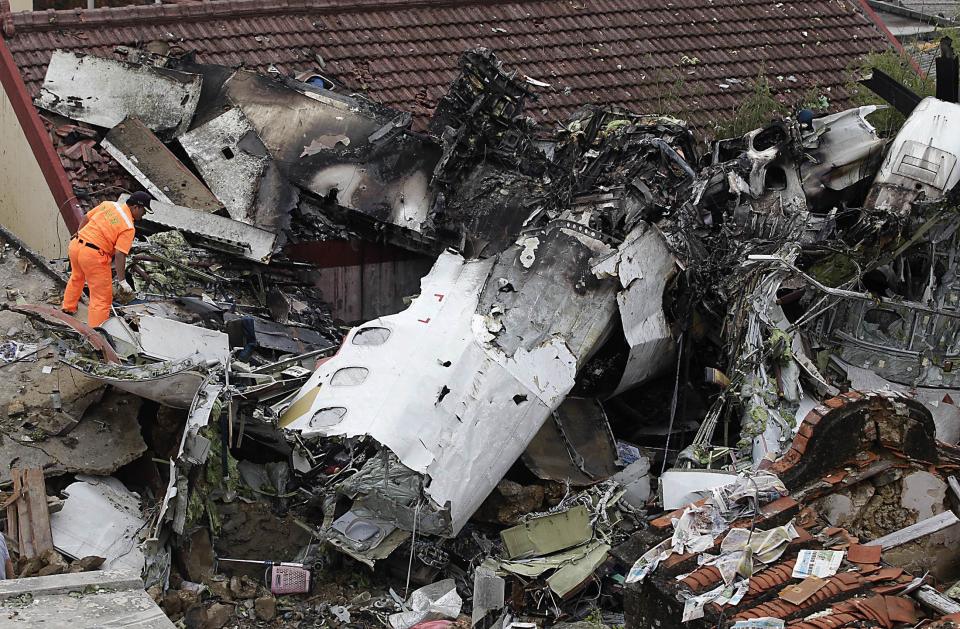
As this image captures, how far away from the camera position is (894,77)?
17.2 m

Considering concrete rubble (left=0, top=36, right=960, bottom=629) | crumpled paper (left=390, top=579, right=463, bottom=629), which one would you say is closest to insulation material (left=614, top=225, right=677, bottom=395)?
concrete rubble (left=0, top=36, right=960, bottom=629)

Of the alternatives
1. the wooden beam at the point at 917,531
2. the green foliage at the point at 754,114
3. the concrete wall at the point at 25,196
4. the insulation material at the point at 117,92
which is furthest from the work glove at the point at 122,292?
the green foliage at the point at 754,114

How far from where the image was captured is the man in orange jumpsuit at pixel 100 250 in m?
11.5

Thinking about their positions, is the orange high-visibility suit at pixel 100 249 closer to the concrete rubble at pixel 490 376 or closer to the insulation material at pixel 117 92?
the concrete rubble at pixel 490 376

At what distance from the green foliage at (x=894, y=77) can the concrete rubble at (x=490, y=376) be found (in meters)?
0.85

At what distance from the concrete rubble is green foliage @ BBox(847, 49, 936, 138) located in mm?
847

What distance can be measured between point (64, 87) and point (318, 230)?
3.29 metres

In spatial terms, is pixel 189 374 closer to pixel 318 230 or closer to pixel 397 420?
pixel 397 420

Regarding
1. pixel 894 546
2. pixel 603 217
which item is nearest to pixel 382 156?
pixel 603 217

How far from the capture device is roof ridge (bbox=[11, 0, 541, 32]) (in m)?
15.6

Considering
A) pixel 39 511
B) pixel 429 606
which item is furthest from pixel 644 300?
pixel 39 511

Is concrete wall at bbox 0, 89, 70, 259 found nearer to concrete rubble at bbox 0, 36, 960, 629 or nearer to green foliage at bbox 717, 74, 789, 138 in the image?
concrete rubble at bbox 0, 36, 960, 629

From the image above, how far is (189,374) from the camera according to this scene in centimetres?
1028

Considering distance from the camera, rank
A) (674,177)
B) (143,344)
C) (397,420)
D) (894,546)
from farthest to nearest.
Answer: (674,177), (143,344), (397,420), (894,546)
